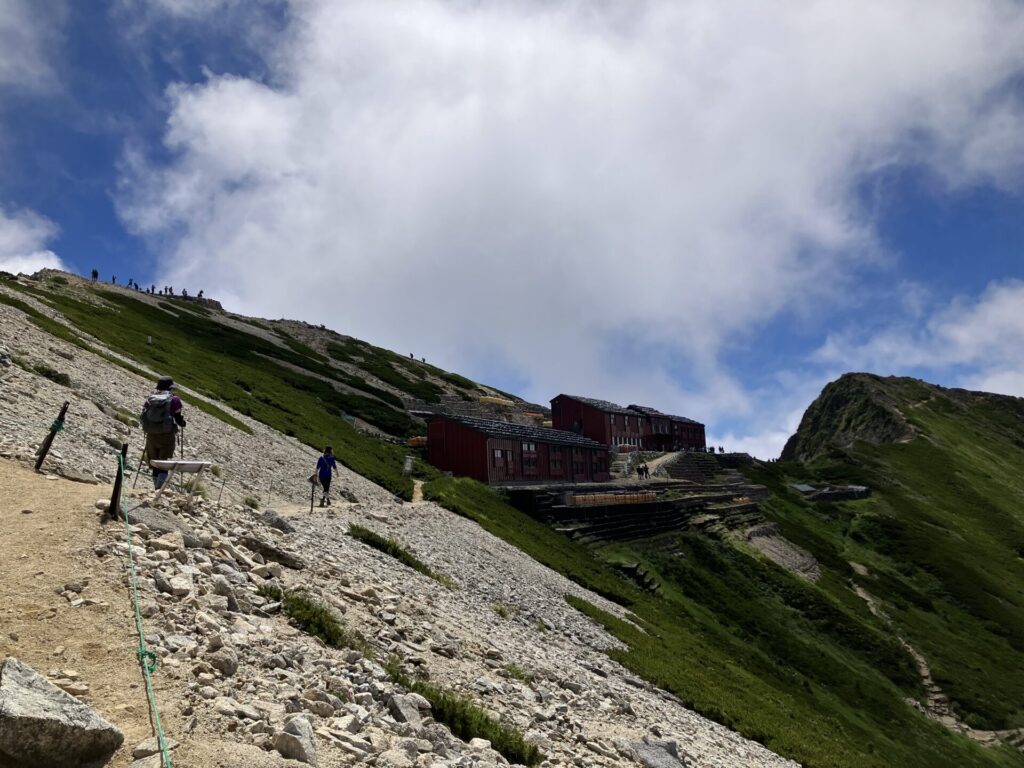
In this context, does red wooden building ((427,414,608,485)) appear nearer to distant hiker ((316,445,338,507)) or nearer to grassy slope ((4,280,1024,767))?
grassy slope ((4,280,1024,767))

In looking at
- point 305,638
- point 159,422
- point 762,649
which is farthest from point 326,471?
point 762,649

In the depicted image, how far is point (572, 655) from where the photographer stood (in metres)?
21.2

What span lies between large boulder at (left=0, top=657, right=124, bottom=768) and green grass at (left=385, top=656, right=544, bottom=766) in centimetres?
517

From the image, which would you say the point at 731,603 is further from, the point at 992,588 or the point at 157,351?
the point at 157,351

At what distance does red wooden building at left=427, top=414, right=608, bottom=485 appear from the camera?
61.3 meters

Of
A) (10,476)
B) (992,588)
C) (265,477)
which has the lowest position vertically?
(10,476)

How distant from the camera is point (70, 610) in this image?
898 cm

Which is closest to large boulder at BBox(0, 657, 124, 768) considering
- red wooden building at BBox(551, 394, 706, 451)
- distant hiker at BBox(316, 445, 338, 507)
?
distant hiker at BBox(316, 445, 338, 507)

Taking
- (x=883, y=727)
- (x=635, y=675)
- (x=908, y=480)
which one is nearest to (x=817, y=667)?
(x=883, y=727)

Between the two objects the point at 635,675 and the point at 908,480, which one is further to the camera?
the point at 908,480

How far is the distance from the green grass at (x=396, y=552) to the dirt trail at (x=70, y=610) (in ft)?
36.9

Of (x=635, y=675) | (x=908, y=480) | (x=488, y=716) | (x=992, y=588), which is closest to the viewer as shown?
(x=488, y=716)

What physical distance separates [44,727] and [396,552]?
1705cm

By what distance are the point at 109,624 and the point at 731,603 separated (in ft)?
157
